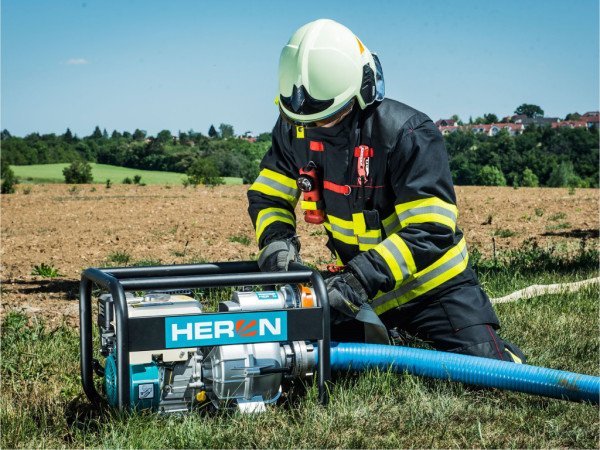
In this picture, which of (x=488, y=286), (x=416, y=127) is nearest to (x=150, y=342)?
(x=416, y=127)

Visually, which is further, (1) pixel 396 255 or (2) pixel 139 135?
(2) pixel 139 135

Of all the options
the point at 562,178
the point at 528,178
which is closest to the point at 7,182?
the point at 562,178

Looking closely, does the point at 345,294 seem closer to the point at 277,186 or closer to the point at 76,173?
the point at 277,186

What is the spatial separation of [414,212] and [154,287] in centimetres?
124

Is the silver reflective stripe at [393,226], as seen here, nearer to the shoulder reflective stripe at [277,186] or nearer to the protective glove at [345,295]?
the protective glove at [345,295]

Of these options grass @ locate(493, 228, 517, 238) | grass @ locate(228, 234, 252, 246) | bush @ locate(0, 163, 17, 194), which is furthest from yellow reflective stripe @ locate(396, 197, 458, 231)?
bush @ locate(0, 163, 17, 194)

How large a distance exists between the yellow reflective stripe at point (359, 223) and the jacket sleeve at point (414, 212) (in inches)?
7.9

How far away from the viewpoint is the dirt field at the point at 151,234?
5512 millimetres

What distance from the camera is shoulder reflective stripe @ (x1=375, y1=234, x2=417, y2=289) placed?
274 cm

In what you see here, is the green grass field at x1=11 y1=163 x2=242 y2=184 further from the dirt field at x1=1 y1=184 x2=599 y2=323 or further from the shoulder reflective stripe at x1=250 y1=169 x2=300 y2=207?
the shoulder reflective stripe at x1=250 y1=169 x2=300 y2=207

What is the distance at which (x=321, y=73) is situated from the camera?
273cm

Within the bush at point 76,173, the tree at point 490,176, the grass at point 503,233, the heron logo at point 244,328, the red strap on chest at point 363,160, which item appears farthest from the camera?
the tree at point 490,176

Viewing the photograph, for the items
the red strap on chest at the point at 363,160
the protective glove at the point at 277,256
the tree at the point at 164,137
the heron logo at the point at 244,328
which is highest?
the tree at the point at 164,137

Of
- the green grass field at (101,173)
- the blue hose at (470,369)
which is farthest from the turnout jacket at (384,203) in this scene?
the green grass field at (101,173)
